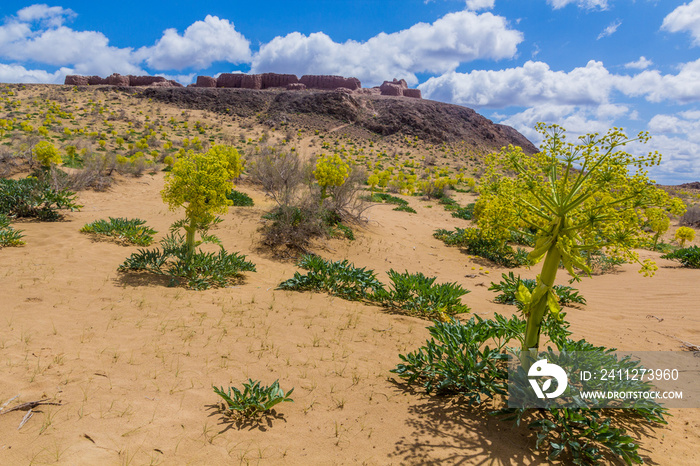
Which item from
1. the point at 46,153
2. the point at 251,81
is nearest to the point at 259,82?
the point at 251,81

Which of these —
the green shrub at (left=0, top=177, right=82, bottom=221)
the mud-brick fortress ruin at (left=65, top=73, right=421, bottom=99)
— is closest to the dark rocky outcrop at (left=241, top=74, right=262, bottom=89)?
the mud-brick fortress ruin at (left=65, top=73, right=421, bottom=99)

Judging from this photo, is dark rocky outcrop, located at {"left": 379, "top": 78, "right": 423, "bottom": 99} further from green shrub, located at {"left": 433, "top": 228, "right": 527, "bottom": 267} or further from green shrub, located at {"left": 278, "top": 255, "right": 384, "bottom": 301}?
green shrub, located at {"left": 278, "top": 255, "right": 384, "bottom": 301}

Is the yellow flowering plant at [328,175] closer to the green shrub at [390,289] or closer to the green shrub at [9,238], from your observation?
the green shrub at [390,289]

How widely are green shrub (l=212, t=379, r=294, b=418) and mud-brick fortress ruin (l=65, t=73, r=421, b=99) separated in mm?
74967

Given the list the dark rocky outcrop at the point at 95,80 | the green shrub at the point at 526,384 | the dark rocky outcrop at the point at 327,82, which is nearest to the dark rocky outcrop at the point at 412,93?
the dark rocky outcrop at the point at 327,82

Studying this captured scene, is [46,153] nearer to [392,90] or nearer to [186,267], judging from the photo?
[186,267]

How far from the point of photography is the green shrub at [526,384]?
253cm

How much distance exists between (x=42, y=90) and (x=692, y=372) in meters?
72.5

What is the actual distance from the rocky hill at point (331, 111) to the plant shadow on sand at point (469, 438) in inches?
Answer: 2118

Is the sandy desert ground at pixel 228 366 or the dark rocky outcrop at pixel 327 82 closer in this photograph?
the sandy desert ground at pixel 228 366

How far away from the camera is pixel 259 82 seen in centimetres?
8056

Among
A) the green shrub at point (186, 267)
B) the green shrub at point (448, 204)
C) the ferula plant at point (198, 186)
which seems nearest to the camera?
the ferula plant at point (198, 186)

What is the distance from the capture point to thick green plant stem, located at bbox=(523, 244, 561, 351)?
8.30 ft

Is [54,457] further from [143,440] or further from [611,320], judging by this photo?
[611,320]
